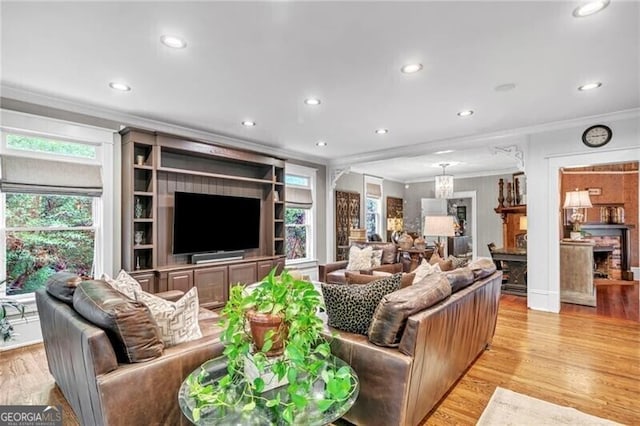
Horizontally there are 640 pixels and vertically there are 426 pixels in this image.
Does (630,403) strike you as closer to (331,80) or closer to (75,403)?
(331,80)

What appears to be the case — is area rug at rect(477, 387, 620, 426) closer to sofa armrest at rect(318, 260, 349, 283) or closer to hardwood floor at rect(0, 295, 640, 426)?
hardwood floor at rect(0, 295, 640, 426)

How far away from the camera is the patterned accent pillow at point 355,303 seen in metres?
2.10

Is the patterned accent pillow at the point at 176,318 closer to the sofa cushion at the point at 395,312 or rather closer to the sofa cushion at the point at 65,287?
the sofa cushion at the point at 65,287

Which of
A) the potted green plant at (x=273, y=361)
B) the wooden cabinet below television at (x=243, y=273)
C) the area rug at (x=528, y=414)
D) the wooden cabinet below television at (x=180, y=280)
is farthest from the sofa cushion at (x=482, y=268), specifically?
the wooden cabinet below television at (x=180, y=280)

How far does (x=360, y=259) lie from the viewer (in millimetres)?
5574

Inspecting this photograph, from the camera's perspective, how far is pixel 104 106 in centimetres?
389

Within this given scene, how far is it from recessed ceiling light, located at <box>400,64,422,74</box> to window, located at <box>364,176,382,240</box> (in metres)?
5.96

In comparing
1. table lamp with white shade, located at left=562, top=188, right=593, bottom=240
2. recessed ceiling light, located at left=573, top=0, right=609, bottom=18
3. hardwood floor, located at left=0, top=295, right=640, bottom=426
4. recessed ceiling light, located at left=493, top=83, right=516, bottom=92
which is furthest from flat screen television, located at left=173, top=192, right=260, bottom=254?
table lamp with white shade, located at left=562, top=188, right=593, bottom=240

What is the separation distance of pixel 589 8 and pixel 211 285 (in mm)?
4765

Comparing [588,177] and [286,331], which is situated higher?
[588,177]

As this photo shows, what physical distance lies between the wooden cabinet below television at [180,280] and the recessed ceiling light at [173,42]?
2799 mm

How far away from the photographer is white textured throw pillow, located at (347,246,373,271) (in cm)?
549

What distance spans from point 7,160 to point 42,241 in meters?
0.91

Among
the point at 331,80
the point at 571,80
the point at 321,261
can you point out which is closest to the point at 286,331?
the point at 331,80
